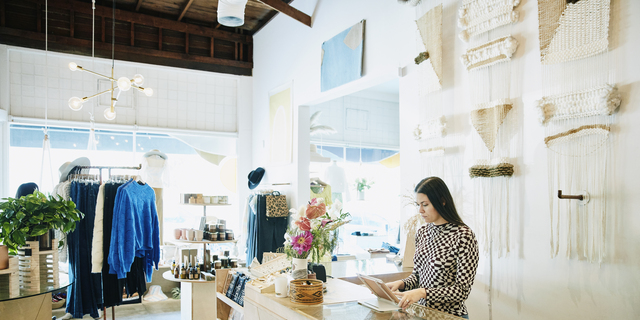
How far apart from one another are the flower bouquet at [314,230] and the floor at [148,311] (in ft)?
12.1

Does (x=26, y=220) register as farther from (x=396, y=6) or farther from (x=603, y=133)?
(x=603, y=133)

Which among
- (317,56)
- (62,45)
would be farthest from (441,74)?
(62,45)

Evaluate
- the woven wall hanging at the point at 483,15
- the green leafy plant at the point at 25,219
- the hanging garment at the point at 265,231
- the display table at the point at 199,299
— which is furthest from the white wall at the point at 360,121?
the green leafy plant at the point at 25,219

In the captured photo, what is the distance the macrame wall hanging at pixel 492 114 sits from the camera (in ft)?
9.62

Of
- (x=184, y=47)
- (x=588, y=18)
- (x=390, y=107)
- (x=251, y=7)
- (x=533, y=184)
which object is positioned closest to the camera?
(x=588, y=18)

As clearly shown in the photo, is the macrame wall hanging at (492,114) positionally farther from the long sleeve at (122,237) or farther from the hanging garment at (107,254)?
the hanging garment at (107,254)

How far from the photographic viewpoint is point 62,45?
634 cm

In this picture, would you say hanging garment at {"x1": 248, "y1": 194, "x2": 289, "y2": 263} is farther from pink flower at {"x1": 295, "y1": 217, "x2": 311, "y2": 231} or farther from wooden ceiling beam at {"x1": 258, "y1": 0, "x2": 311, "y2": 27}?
pink flower at {"x1": 295, "y1": 217, "x2": 311, "y2": 231}

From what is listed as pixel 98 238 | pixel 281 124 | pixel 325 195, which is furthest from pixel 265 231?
pixel 98 238

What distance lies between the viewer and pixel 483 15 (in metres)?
3.12

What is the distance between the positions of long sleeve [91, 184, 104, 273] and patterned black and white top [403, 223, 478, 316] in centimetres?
369

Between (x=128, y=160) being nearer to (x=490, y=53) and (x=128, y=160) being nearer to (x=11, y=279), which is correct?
(x=11, y=279)

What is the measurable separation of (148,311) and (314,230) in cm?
423

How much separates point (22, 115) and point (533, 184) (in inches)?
252
